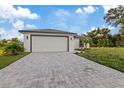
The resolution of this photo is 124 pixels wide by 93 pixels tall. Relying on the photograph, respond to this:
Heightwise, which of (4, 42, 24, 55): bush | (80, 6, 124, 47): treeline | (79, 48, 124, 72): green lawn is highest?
(80, 6, 124, 47): treeline

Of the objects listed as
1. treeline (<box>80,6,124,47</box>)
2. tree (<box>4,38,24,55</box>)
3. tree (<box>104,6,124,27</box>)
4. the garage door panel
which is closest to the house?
the garage door panel

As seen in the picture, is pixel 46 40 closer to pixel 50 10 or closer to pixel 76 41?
pixel 50 10

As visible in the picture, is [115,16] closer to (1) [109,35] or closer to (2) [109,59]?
(2) [109,59]

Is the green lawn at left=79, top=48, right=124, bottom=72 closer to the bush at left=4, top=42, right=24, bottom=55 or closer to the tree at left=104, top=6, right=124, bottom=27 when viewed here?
the tree at left=104, top=6, right=124, bottom=27

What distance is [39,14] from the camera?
22.6m

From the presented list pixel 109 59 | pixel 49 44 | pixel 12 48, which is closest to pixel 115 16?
pixel 49 44

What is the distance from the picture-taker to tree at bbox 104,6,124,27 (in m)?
17.5

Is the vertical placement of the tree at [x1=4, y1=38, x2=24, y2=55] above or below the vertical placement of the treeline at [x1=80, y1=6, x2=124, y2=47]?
below

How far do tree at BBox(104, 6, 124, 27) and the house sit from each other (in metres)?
5.04

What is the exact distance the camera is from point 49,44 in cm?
1875

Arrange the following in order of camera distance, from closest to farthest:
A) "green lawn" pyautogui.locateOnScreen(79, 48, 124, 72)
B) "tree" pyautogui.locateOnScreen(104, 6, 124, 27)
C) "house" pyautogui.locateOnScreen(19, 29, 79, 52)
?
"green lawn" pyautogui.locateOnScreen(79, 48, 124, 72), "tree" pyautogui.locateOnScreen(104, 6, 124, 27), "house" pyautogui.locateOnScreen(19, 29, 79, 52)

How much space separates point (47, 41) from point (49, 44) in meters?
0.45

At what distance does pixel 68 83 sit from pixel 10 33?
21920mm

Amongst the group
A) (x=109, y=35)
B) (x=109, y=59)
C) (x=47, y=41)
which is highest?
(x=109, y=35)
